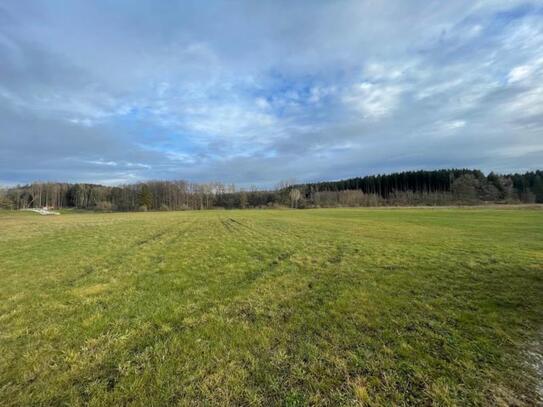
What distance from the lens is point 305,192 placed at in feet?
442

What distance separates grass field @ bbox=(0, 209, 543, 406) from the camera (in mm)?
3357

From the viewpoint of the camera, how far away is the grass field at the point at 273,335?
336cm

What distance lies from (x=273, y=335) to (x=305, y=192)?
5172 inches

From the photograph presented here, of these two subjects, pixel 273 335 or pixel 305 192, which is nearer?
pixel 273 335

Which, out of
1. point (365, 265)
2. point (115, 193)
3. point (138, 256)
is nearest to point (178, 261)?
point (138, 256)

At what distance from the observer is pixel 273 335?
4.75 meters

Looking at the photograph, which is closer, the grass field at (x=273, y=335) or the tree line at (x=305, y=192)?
the grass field at (x=273, y=335)

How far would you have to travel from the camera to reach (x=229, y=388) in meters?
3.40

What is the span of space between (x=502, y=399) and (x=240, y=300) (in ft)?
15.9

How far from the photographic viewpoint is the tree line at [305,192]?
9406 centimetres

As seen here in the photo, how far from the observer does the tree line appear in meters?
94.1

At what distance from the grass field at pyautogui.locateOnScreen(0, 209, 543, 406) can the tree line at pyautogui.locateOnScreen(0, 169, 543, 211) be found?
97.6m

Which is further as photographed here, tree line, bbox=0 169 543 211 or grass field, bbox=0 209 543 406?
tree line, bbox=0 169 543 211

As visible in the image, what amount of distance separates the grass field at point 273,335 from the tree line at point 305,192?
97600mm
